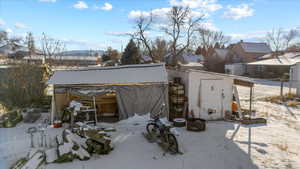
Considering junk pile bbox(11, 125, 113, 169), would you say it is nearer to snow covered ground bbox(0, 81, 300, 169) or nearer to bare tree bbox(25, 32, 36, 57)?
snow covered ground bbox(0, 81, 300, 169)

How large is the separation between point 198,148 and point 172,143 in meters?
0.82

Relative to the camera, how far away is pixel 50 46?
872 inches

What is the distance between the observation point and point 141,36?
2500 centimetres

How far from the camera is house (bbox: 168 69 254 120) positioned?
7973 millimetres

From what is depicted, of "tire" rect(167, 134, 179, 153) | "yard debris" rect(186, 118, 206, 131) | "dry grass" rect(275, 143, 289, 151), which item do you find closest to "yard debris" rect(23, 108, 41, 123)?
"tire" rect(167, 134, 179, 153)

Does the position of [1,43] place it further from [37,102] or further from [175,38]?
[175,38]

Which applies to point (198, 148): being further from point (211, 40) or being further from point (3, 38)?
point (211, 40)

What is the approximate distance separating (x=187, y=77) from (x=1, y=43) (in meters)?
25.6

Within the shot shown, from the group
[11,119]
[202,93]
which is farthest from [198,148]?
[11,119]

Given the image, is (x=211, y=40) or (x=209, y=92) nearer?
(x=209, y=92)

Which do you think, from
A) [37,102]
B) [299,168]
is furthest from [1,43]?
[299,168]

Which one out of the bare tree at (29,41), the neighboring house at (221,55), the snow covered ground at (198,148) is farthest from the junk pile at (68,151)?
the neighboring house at (221,55)

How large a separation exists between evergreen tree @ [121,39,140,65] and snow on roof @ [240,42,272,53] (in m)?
21.6

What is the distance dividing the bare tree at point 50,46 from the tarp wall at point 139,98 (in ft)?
55.1
